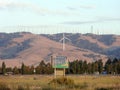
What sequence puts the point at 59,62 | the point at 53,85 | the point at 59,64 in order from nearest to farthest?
the point at 53,85 < the point at 59,64 < the point at 59,62

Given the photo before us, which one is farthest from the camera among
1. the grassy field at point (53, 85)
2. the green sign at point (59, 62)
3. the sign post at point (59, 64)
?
the green sign at point (59, 62)

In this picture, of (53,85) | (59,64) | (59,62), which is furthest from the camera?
(59,62)

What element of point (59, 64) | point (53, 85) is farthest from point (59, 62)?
point (53, 85)

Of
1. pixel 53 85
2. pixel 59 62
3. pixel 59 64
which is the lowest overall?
pixel 53 85

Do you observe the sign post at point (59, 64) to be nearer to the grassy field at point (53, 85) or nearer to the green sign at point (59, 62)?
the green sign at point (59, 62)

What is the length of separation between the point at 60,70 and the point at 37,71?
207ft

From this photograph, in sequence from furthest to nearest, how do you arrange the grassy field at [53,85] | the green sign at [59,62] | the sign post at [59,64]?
the green sign at [59,62]
the sign post at [59,64]
the grassy field at [53,85]

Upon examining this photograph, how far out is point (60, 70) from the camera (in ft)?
305

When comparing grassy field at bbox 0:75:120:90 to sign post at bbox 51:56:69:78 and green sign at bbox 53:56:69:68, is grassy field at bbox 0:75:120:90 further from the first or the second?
green sign at bbox 53:56:69:68

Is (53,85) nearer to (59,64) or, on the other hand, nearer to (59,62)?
(59,64)

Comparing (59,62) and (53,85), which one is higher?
(59,62)

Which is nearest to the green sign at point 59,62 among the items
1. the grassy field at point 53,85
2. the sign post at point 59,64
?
the sign post at point 59,64

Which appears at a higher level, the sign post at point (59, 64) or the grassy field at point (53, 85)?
the sign post at point (59, 64)

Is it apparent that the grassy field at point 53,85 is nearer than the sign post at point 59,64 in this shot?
Yes
